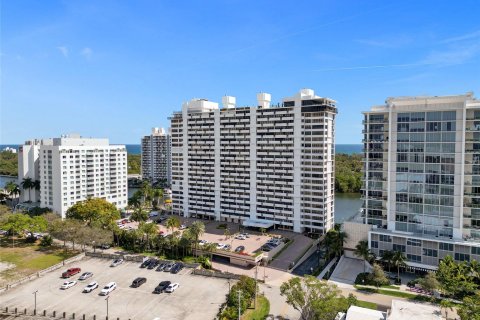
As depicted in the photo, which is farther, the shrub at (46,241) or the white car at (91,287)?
the shrub at (46,241)

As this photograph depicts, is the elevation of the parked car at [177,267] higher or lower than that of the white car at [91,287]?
higher

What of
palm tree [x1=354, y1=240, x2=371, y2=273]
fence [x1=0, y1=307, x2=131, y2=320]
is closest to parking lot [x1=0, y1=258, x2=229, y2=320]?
fence [x1=0, y1=307, x2=131, y2=320]

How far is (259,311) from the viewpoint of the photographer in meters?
46.8

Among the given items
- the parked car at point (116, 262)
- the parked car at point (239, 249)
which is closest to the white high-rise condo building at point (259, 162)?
the parked car at point (239, 249)

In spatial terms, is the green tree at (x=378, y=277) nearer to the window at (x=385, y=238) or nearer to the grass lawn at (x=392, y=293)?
the grass lawn at (x=392, y=293)

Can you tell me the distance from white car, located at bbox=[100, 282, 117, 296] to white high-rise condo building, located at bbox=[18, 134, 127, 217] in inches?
2031

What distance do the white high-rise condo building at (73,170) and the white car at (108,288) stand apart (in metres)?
51.6

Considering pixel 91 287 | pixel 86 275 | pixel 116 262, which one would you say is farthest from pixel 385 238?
pixel 86 275

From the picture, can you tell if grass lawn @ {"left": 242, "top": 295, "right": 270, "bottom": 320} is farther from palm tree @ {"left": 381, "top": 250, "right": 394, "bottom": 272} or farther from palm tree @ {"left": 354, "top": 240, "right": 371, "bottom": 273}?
palm tree @ {"left": 381, "top": 250, "right": 394, "bottom": 272}

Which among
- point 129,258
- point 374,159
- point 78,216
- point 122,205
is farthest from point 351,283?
point 122,205

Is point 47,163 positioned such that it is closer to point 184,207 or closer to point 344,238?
point 184,207

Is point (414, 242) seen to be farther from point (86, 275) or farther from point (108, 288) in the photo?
point (86, 275)

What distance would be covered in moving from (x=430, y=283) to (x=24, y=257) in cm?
6934

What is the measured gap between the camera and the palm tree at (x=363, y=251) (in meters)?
58.9
